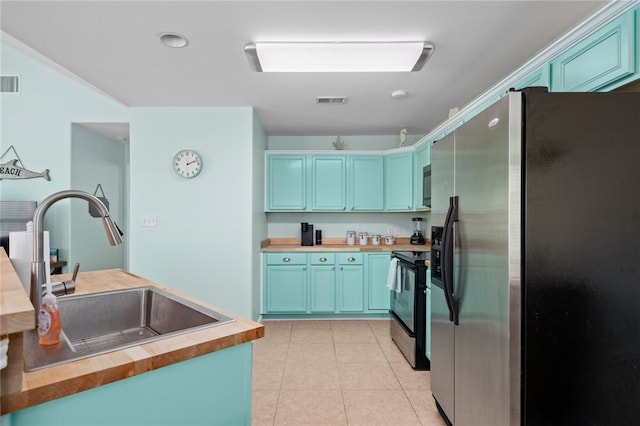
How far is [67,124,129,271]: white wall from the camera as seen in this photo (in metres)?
3.94

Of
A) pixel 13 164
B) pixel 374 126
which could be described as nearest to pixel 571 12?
pixel 374 126

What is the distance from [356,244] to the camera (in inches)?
174

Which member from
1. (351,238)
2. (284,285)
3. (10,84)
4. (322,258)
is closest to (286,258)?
(284,285)

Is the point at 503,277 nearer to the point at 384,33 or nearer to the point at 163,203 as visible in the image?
the point at 384,33

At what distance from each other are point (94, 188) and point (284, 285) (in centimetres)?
301

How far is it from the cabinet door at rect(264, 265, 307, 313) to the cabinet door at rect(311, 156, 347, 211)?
97cm

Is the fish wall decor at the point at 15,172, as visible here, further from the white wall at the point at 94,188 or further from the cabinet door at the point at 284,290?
the cabinet door at the point at 284,290

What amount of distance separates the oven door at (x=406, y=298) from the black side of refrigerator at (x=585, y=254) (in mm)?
1430

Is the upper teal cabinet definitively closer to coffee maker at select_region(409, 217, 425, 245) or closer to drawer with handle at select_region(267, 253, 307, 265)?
coffee maker at select_region(409, 217, 425, 245)

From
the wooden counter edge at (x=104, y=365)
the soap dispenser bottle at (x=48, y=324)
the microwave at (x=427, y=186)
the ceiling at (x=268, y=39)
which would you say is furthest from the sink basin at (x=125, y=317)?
the microwave at (x=427, y=186)

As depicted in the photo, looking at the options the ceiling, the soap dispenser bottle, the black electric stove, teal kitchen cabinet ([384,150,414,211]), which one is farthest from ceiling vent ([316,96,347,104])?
the soap dispenser bottle

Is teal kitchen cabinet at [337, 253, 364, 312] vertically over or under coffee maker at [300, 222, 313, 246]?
under

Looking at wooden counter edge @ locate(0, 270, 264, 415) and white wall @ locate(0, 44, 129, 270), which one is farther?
white wall @ locate(0, 44, 129, 270)

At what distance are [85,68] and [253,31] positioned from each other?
1536mm
